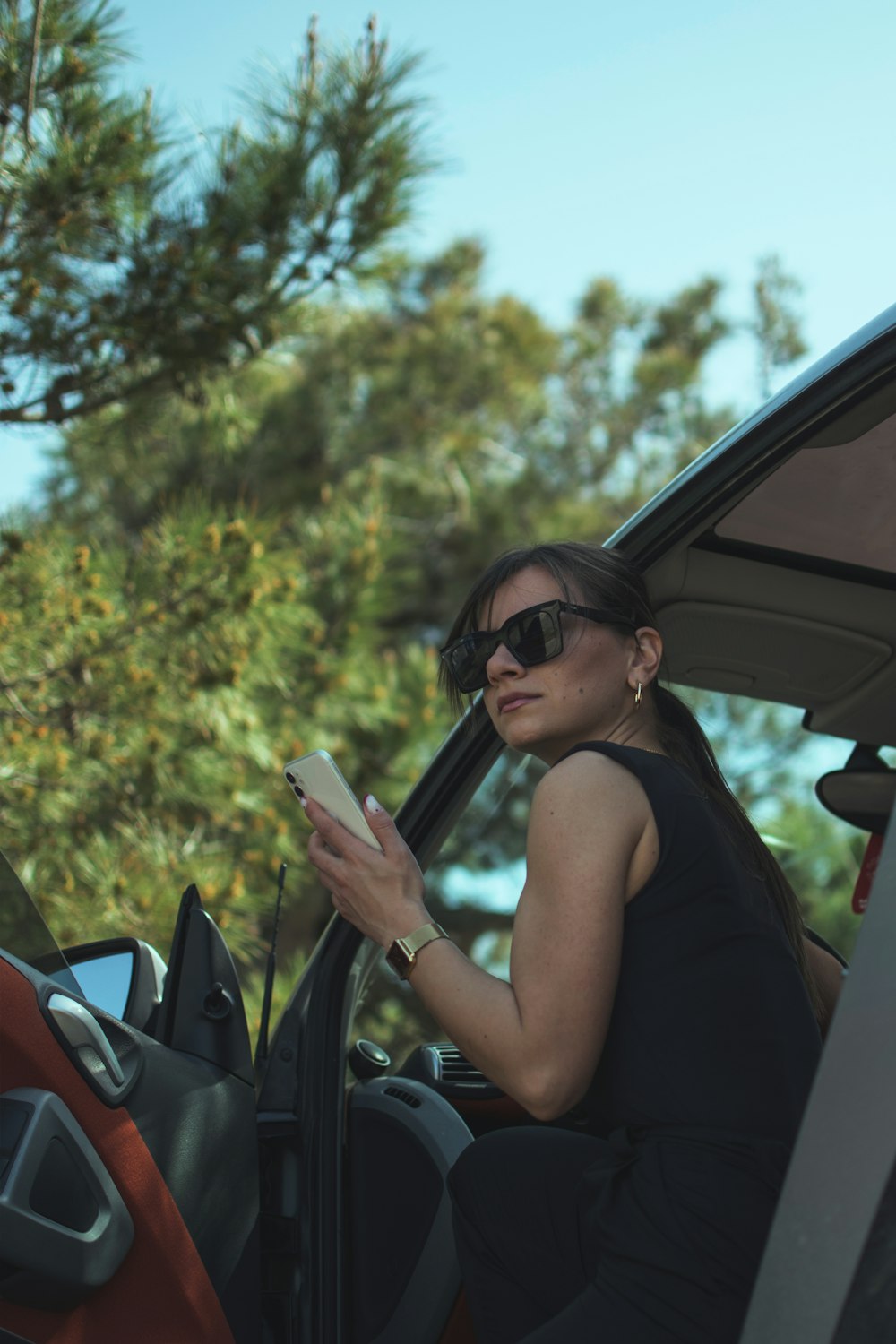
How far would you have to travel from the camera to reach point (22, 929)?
151 centimetres

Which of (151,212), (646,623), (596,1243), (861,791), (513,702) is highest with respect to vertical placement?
(151,212)

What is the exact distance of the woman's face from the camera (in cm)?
163

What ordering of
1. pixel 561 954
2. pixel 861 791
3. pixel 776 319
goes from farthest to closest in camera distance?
1. pixel 776 319
2. pixel 861 791
3. pixel 561 954

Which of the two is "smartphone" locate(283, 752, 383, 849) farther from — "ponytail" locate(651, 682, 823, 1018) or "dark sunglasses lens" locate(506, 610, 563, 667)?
"ponytail" locate(651, 682, 823, 1018)

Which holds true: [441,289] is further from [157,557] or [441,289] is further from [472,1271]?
[472,1271]

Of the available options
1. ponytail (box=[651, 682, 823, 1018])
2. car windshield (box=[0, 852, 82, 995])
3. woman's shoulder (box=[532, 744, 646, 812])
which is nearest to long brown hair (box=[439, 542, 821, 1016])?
ponytail (box=[651, 682, 823, 1018])

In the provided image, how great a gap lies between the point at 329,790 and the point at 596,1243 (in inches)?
23.4

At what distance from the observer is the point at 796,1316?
100 cm

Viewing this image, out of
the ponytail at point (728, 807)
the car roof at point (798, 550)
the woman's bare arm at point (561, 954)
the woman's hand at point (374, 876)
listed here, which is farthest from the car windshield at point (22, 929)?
the car roof at point (798, 550)

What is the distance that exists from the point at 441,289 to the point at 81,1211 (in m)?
9.54

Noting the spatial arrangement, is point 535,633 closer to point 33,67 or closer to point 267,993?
point 267,993

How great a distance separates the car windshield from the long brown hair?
67 cm

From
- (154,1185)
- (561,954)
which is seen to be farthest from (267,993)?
(561,954)

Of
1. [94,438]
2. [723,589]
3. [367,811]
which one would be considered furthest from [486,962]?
[367,811]
